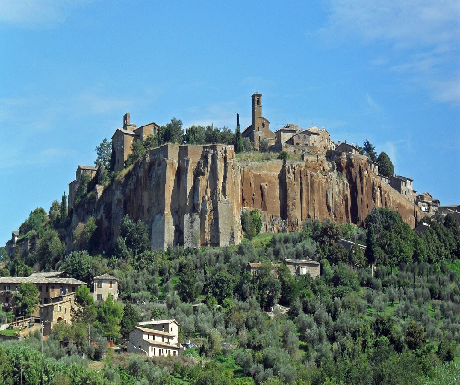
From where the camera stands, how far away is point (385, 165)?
10394cm

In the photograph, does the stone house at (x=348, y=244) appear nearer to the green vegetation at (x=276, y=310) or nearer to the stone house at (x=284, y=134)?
the green vegetation at (x=276, y=310)

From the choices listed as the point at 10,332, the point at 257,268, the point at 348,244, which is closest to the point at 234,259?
the point at 257,268

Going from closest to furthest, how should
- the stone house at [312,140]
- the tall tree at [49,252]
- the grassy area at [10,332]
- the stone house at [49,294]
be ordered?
the grassy area at [10,332] → the stone house at [49,294] → the tall tree at [49,252] → the stone house at [312,140]

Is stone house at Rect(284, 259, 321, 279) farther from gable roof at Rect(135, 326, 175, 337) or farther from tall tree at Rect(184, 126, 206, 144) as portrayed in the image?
tall tree at Rect(184, 126, 206, 144)

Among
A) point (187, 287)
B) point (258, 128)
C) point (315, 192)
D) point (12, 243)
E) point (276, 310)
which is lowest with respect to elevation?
point (276, 310)

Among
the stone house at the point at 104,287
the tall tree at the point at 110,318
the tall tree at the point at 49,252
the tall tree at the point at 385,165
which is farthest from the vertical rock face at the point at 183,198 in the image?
the tall tree at the point at 385,165

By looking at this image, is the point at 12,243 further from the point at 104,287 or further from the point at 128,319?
the point at 128,319

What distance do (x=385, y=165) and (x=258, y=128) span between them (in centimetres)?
1329

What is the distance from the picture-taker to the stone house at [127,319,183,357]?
64.8 m

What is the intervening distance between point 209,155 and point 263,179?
6.13 meters

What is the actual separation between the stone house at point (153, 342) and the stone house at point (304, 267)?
1562cm

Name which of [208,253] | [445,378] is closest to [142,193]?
[208,253]

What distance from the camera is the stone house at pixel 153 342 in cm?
6475

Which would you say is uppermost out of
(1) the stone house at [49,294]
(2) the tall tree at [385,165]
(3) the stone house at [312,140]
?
(3) the stone house at [312,140]
